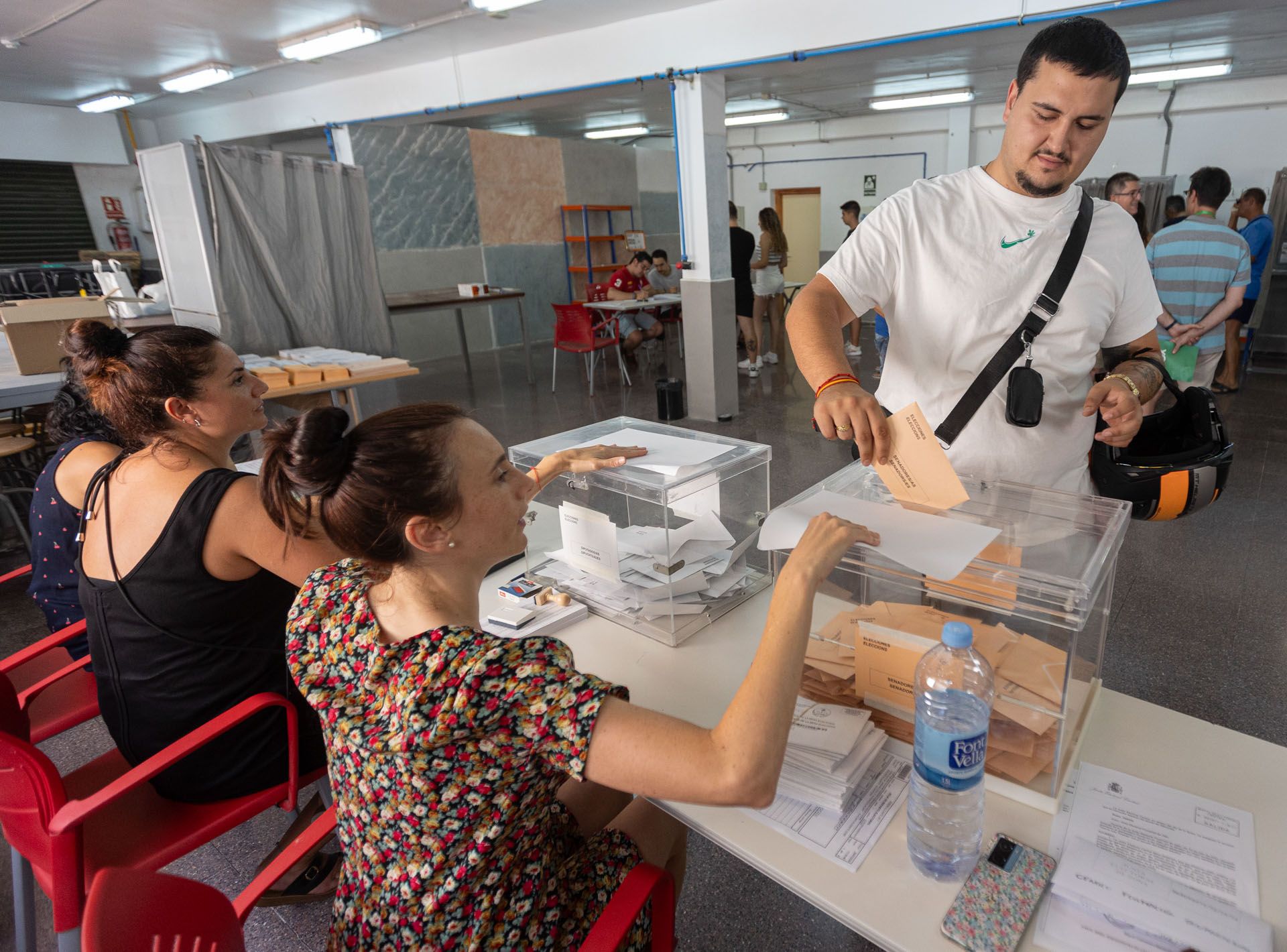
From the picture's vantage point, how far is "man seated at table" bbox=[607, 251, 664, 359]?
24.5ft

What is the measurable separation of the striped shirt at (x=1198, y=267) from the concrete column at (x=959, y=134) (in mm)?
5856

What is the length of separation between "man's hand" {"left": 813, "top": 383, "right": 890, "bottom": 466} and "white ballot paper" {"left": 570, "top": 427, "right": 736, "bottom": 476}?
318mm

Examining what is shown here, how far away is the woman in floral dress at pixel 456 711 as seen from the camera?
83cm

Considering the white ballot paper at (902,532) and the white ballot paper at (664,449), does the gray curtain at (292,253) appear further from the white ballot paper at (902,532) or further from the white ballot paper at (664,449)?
the white ballot paper at (902,532)

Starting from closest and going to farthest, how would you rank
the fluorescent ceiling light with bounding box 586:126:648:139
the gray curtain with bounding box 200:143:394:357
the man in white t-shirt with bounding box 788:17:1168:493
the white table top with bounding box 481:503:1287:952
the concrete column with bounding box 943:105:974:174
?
the white table top with bounding box 481:503:1287:952, the man in white t-shirt with bounding box 788:17:1168:493, the gray curtain with bounding box 200:143:394:357, the concrete column with bounding box 943:105:974:174, the fluorescent ceiling light with bounding box 586:126:648:139

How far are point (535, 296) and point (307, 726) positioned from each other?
28.6ft

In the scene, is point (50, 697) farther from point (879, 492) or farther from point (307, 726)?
point (879, 492)

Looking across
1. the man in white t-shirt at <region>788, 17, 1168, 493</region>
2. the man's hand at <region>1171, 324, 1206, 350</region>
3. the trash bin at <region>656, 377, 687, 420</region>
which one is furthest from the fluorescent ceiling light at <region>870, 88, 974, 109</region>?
the man in white t-shirt at <region>788, 17, 1168, 493</region>

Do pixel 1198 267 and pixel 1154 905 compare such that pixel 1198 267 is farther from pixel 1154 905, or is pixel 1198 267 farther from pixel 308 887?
pixel 308 887

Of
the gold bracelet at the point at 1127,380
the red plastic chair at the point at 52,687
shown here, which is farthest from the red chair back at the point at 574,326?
the gold bracelet at the point at 1127,380

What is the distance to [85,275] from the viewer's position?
5.86 m

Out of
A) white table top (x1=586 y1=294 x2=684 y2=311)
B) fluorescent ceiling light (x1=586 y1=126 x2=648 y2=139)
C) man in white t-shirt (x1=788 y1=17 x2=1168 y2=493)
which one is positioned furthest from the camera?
fluorescent ceiling light (x1=586 y1=126 x2=648 y2=139)

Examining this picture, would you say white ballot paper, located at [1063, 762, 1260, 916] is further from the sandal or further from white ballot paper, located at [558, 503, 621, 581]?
the sandal

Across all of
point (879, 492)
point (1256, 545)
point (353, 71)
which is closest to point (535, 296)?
point (353, 71)
